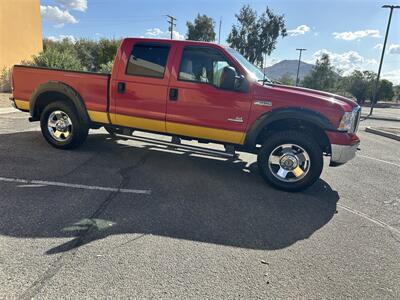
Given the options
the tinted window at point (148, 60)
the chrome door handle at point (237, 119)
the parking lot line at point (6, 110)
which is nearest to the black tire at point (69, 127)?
the tinted window at point (148, 60)

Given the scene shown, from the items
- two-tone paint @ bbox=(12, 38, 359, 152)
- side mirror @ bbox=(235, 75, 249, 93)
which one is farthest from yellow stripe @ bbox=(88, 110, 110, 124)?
side mirror @ bbox=(235, 75, 249, 93)

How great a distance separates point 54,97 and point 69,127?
647mm

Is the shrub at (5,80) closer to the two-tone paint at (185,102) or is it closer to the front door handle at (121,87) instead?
the two-tone paint at (185,102)

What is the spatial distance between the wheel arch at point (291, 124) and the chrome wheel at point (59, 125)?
344 cm

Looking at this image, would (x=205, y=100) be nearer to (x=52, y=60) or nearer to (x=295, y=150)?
(x=295, y=150)

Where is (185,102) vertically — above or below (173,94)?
below

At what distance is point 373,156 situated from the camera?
25.4 feet

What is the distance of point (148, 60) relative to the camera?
511 centimetres

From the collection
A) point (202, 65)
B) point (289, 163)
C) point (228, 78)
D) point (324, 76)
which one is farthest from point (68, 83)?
point (324, 76)

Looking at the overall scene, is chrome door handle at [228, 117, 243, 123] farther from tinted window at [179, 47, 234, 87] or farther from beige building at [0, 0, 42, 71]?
beige building at [0, 0, 42, 71]

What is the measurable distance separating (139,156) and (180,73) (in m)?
1.93

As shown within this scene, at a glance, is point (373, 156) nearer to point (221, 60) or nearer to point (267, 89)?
point (267, 89)

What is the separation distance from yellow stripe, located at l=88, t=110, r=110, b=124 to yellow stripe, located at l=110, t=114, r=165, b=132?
16cm

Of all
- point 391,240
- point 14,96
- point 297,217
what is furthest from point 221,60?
point 14,96
